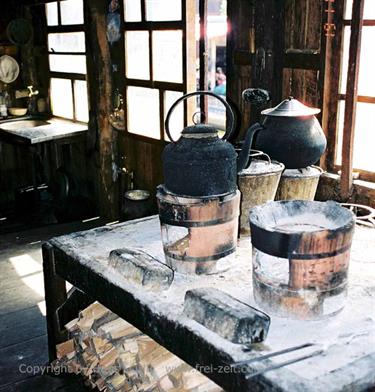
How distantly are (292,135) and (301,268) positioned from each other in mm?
1348

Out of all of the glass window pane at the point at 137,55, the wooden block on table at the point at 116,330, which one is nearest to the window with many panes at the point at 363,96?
the wooden block on table at the point at 116,330

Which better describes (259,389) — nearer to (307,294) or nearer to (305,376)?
(305,376)

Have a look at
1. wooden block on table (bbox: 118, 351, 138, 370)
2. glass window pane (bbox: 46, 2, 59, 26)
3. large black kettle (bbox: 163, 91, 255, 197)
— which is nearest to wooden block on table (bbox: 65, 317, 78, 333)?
wooden block on table (bbox: 118, 351, 138, 370)

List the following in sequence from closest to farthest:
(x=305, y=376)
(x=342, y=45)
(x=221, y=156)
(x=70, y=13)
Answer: (x=305, y=376) → (x=221, y=156) → (x=342, y=45) → (x=70, y=13)

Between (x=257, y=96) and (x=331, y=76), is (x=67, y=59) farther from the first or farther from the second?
(x=331, y=76)

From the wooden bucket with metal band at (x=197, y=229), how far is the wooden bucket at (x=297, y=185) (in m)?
0.73

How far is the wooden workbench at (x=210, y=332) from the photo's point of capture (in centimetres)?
208

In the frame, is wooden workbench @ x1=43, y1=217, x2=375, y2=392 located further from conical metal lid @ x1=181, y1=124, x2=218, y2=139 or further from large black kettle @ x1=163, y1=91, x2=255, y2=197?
conical metal lid @ x1=181, y1=124, x2=218, y2=139

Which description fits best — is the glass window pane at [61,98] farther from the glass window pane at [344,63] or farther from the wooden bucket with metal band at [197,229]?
the wooden bucket with metal band at [197,229]

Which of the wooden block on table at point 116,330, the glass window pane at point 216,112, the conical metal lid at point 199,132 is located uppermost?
the conical metal lid at point 199,132

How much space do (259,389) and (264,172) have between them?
157cm

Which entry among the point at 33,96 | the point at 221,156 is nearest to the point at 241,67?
the point at 221,156

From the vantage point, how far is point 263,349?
7.40ft

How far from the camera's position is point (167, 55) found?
590cm
